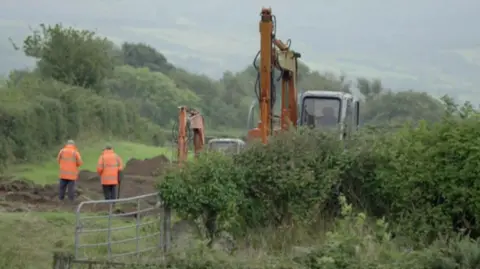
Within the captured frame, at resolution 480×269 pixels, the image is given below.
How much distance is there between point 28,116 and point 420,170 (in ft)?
75.5

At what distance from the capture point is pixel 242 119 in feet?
341

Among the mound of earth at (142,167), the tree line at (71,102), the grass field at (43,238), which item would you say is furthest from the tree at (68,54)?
the grass field at (43,238)

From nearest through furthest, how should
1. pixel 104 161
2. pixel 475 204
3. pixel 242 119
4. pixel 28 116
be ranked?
pixel 475 204 < pixel 104 161 < pixel 28 116 < pixel 242 119

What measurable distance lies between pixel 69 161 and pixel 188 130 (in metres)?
4.20

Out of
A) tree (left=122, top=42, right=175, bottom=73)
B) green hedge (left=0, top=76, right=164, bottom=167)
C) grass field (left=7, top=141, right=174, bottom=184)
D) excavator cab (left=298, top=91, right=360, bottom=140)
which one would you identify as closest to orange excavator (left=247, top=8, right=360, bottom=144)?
excavator cab (left=298, top=91, right=360, bottom=140)

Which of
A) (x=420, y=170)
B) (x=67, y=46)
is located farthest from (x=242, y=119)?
(x=420, y=170)

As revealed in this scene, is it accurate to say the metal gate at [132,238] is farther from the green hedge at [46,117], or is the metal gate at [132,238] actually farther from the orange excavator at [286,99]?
the green hedge at [46,117]

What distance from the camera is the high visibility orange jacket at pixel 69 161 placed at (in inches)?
941

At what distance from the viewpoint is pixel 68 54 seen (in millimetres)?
51562

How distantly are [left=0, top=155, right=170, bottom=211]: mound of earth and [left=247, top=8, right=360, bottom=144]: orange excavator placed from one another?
9.58 feet

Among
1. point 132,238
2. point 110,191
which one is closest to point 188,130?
point 110,191

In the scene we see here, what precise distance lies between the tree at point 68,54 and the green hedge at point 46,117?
2.67m

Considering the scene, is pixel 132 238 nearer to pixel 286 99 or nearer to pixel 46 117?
pixel 286 99

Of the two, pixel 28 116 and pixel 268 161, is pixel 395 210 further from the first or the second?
pixel 28 116
